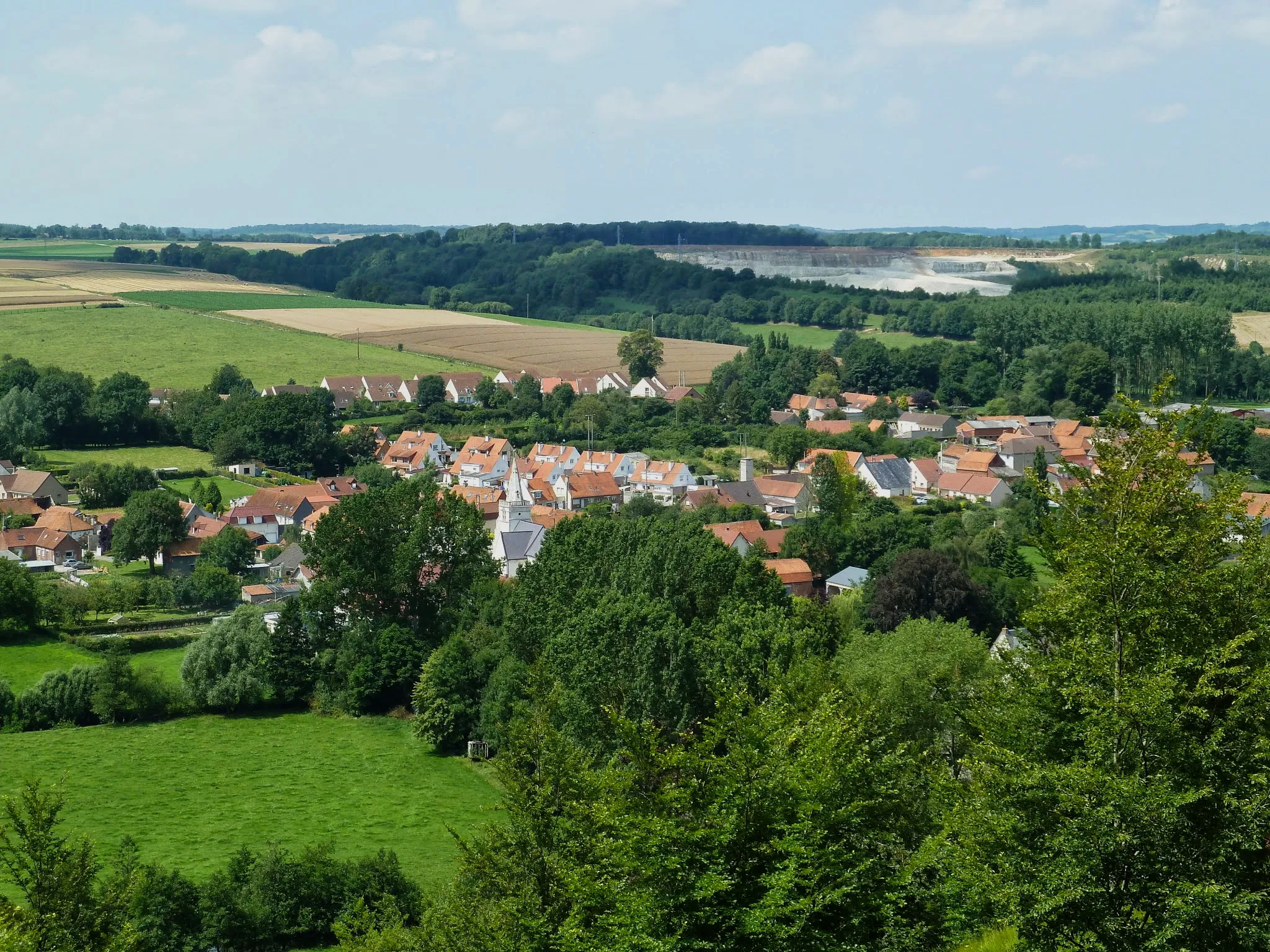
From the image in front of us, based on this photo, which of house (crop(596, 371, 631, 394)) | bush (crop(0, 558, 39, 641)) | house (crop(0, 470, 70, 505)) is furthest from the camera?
house (crop(596, 371, 631, 394))

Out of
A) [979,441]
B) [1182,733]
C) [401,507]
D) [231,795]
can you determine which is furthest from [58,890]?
[979,441]

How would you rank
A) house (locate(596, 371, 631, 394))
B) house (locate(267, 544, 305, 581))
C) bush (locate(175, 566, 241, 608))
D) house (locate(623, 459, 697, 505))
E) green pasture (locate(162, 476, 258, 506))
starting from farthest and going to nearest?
house (locate(596, 371, 631, 394))
house (locate(623, 459, 697, 505))
green pasture (locate(162, 476, 258, 506))
house (locate(267, 544, 305, 581))
bush (locate(175, 566, 241, 608))

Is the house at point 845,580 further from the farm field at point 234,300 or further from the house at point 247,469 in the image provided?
the farm field at point 234,300

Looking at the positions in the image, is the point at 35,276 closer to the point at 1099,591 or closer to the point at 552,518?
the point at 552,518

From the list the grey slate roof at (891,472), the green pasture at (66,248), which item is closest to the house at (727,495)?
the grey slate roof at (891,472)

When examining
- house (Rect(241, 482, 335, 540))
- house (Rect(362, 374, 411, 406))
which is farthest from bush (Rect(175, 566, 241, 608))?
house (Rect(362, 374, 411, 406))

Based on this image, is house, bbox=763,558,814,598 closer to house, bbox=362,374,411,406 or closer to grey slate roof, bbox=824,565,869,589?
grey slate roof, bbox=824,565,869,589
